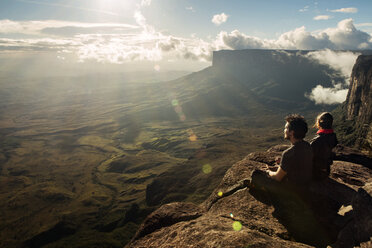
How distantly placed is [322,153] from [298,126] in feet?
11.6

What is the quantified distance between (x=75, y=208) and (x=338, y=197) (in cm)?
19352

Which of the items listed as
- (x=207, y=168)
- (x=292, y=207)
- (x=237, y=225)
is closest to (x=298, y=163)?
(x=292, y=207)

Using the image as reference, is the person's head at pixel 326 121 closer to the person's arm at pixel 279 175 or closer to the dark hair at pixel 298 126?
the dark hair at pixel 298 126

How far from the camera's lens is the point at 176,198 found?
151625 millimetres

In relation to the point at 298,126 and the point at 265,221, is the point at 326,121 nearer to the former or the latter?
the point at 298,126

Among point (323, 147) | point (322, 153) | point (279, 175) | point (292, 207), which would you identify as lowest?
point (292, 207)

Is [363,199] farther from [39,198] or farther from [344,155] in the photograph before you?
[39,198]

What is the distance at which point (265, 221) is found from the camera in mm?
10430

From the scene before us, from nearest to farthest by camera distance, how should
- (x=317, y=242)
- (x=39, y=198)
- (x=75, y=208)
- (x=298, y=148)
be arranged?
1. (x=317, y=242)
2. (x=298, y=148)
3. (x=75, y=208)
4. (x=39, y=198)

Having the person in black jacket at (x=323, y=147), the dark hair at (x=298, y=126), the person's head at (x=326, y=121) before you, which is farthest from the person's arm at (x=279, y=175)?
the person's head at (x=326, y=121)

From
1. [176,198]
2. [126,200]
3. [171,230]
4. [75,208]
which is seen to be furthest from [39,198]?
[171,230]

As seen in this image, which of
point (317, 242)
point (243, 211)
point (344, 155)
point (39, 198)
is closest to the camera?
point (317, 242)

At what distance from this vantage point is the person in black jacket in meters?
12.6

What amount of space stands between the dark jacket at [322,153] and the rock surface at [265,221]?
0.72 m
